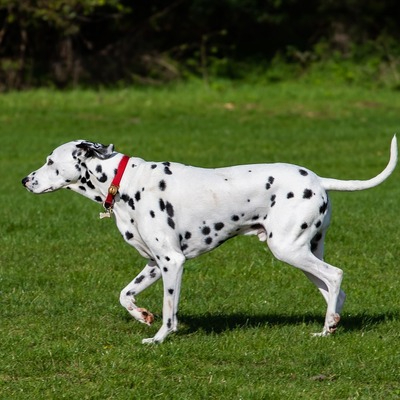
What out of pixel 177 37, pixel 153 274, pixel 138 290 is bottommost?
pixel 177 37

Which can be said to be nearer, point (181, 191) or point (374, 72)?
point (181, 191)

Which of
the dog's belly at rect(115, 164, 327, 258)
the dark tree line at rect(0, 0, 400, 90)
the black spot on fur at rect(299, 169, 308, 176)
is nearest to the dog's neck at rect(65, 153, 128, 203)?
the dog's belly at rect(115, 164, 327, 258)

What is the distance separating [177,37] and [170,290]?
2773cm

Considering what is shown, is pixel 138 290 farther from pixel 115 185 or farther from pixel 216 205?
pixel 216 205

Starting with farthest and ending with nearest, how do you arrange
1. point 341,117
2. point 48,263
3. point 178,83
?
point 178,83 → point 341,117 → point 48,263

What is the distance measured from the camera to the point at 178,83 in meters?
31.4

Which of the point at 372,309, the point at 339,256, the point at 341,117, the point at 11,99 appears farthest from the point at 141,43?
the point at 372,309

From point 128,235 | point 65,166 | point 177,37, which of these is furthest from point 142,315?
point 177,37

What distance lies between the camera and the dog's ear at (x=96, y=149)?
8.30 m

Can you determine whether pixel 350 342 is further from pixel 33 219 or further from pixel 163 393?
pixel 33 219

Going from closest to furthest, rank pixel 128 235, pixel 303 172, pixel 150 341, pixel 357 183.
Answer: pixel 150 341 → pixel 303 172 → pixel 128 235 → pixel 357 183

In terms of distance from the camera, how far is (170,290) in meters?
8.17

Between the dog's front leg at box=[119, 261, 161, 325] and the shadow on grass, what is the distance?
1.07 feet

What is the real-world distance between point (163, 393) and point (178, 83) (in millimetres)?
24973
